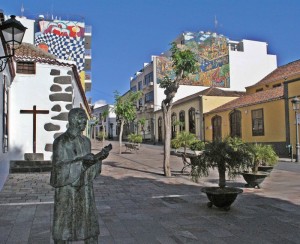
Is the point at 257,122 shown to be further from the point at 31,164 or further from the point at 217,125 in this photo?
the point at 31,164

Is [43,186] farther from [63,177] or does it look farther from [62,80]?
[63,177]

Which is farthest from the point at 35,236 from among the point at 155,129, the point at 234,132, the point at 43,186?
the point at 155,129

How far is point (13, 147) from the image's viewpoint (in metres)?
11.2

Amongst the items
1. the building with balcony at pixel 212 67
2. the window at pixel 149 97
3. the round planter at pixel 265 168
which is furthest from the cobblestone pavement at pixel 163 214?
the window at pixel 149 97

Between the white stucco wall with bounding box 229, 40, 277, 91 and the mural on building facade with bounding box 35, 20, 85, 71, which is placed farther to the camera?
the white stucco wall with bounding box 229, 40, 277, 91

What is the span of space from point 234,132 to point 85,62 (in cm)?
2026

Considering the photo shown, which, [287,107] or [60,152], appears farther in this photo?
[287,107]

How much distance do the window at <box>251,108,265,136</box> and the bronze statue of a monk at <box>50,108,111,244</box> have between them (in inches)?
925

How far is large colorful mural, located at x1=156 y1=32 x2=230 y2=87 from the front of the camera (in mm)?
42750

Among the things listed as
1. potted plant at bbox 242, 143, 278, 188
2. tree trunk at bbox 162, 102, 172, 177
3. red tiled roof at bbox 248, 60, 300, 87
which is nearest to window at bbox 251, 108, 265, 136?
red tiled roof at bbox 248, 60, 300, 87

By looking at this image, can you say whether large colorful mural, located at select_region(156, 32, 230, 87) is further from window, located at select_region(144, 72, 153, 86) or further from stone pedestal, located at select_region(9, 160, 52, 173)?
stone pedestal, located at select_region(9, 160, 52, 173)

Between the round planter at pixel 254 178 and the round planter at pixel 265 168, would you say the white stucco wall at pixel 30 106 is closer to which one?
the round planter at pixel 254 178

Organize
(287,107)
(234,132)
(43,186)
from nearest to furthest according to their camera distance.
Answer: (43,186)
(287,107)
(234,132)

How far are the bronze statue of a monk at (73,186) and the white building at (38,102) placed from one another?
9149mm
